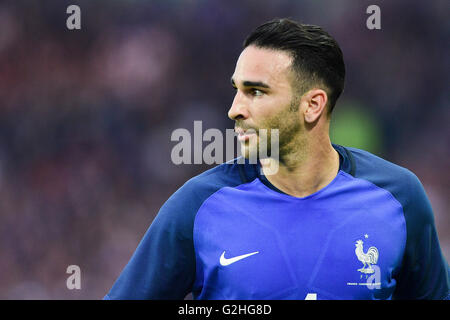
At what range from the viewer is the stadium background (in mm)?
6730

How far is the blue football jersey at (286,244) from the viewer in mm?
2375

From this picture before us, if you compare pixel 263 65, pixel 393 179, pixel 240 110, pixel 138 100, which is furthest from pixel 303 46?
pixel 138 100

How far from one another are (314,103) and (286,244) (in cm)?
63

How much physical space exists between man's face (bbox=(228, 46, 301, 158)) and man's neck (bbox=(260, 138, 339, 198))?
117mm

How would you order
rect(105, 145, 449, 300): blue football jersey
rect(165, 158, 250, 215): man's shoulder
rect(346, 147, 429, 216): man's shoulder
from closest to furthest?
rect(105, 145, 449, 300): blue football jersey < rect(165, 158, 250, 215): man's shoulder < rect(346, 147, 429, 216): man's shoulder

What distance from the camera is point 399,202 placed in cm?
258

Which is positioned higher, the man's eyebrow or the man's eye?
the man's eyebrow

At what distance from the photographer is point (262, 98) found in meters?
2.44

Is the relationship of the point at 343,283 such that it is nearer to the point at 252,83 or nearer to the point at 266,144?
the point at 266,144

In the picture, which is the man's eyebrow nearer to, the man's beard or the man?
the man

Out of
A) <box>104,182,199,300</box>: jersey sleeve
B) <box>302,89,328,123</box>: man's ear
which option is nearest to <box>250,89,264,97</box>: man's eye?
<box>302,89,328,123</box>: man's ear

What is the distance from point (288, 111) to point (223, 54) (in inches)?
186

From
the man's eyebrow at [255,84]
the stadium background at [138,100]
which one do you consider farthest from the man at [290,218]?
the stadium background at [138,100]
